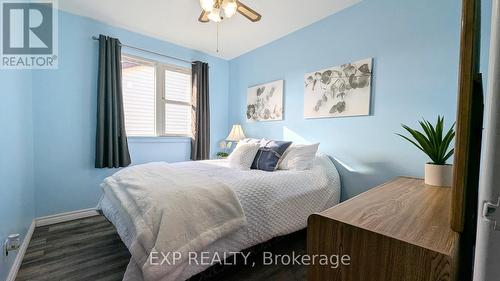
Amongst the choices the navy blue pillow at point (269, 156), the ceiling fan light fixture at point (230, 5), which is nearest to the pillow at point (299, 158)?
the navy blue pillow at point (269, 156)

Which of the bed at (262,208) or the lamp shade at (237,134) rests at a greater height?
the lamp shade at (237,134)

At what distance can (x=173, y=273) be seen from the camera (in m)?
1.14

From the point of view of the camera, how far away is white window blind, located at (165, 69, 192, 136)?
3395mm

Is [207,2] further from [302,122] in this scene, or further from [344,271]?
[344,271]

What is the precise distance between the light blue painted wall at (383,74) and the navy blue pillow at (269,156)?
472 millimetres

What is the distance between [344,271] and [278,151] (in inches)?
68.1

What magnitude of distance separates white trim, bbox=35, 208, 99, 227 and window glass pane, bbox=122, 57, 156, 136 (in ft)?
3.65

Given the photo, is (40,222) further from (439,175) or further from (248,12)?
(439,175)

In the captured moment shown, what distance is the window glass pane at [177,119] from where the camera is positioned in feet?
11.2

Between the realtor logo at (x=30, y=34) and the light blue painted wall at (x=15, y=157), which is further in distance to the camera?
the realtor logo at (x=30, y=34)

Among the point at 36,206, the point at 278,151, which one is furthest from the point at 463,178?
the point at 36,206

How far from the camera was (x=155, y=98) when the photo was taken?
10.7 ft

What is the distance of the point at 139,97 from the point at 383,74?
3133mm

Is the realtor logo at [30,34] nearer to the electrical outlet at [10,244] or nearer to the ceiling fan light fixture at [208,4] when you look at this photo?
the electrical outlet at [10,244]
